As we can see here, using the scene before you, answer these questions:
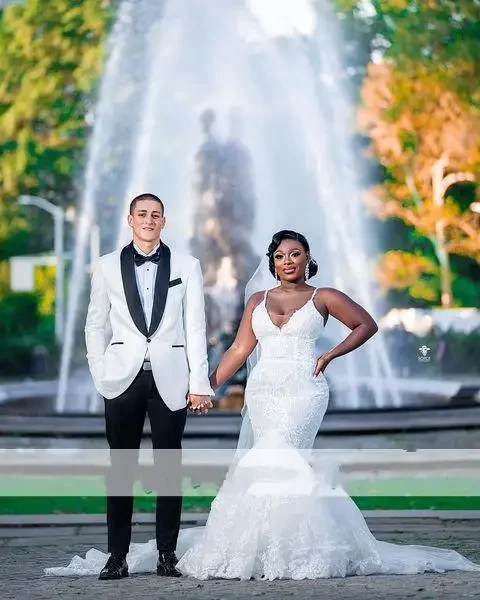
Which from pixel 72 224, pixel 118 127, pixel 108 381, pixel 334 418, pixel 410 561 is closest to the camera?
pixel 108 381

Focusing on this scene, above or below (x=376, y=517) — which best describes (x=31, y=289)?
above

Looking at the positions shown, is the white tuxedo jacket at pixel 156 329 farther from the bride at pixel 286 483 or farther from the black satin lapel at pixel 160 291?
the bride at pixel 286 483

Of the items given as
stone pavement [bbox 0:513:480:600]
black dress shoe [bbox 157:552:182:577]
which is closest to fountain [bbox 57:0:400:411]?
stone pavement [bbox 0:513:480:600]

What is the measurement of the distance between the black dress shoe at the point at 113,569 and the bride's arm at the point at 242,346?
112 centimetres

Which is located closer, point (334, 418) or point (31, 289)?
point (334, 418)

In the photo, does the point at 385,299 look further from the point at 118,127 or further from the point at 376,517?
the point at 376,517

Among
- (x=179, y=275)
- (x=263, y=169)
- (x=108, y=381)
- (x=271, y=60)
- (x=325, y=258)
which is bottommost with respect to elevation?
(x=108, y=381)

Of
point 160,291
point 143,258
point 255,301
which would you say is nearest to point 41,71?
point 255,301

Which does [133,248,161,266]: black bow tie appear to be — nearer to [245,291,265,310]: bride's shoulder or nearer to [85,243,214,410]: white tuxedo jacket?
[85,243,214,410]: white tuxedo jacket

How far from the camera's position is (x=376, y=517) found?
11.0m

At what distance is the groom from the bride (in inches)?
14.0

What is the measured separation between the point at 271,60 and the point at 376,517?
37.4 metres

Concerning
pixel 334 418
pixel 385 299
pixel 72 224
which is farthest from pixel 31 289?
pixel 334 418

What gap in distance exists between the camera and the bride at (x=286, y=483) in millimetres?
8289
